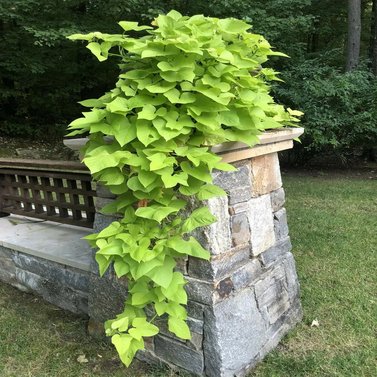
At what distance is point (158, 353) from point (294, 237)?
2.26 m

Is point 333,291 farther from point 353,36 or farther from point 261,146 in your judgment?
point 353,36

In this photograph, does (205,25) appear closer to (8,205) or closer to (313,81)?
(8,205)

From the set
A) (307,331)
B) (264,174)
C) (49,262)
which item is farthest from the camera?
(49,262)

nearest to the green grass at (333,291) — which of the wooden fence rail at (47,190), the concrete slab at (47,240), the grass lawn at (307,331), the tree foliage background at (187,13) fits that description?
the grass lawn at (307,331)

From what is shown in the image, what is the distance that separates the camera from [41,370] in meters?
2.06

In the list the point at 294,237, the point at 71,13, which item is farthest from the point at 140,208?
the point at 71,13

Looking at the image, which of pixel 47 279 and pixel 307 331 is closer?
pixel 307 331

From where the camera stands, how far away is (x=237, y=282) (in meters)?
1.92

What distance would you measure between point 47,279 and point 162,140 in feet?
5.15

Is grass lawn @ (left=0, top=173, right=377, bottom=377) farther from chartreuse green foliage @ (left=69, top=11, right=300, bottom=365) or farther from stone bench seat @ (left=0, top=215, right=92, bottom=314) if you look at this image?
chartreuse green foliage @ (left=69, top=11, right=300, bottom=365)

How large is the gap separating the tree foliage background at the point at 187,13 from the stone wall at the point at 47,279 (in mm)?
5244

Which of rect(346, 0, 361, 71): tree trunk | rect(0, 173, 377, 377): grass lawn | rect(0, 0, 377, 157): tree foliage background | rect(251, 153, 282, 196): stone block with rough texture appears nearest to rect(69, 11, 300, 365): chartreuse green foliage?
rect(251, 153, 282, 196): stone block with rough texture

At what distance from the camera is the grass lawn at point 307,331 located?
2.04 meters

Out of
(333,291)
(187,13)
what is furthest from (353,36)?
(333,291)
